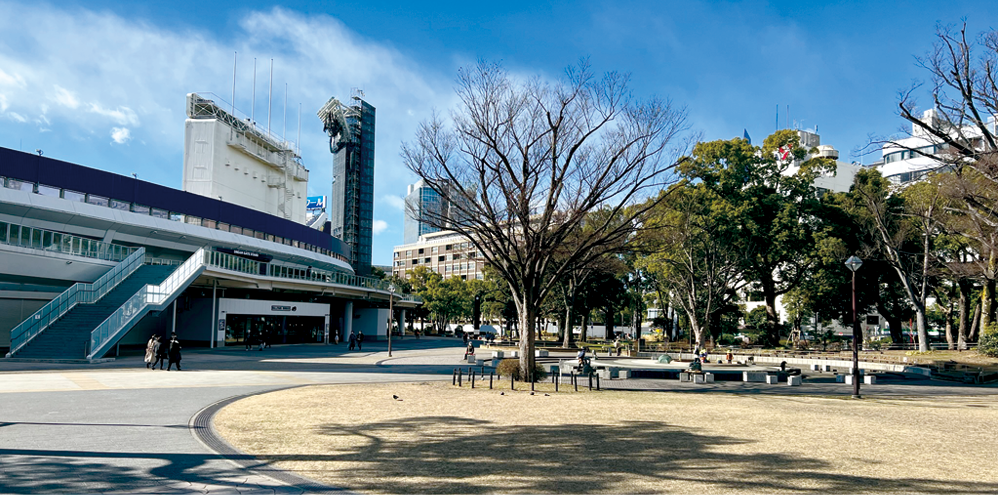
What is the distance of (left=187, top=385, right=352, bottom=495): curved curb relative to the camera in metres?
8.48

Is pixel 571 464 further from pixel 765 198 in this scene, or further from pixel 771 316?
pixel 771 316

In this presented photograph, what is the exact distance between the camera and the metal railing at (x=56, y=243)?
112ft

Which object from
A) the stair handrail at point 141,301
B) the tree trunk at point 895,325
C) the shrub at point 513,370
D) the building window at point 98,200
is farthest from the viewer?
the tree trunk at point 895,325

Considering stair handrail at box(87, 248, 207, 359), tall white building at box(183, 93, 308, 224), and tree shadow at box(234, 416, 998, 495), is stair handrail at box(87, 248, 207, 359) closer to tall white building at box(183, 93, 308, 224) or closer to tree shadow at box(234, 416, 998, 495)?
tree shadow at box(234, 416, 998, 495)

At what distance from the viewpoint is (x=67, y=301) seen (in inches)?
1272

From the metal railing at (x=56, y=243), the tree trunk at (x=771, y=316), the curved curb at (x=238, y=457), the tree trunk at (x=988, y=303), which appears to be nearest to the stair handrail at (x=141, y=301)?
the metal railing at (x=56, y=243)

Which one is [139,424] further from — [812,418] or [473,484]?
[812,418]

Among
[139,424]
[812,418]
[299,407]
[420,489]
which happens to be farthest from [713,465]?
[139,424]

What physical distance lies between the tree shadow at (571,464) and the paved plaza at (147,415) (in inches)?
52.6

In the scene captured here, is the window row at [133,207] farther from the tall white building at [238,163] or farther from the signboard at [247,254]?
the tall white building at [238,163]

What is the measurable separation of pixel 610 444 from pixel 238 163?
5905 centimetres

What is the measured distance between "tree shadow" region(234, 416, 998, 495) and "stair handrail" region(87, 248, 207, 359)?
879 inches

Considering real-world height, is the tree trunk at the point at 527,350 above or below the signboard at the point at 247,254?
below

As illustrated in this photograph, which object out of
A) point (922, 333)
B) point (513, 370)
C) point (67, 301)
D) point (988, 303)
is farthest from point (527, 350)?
point (988, 303)
